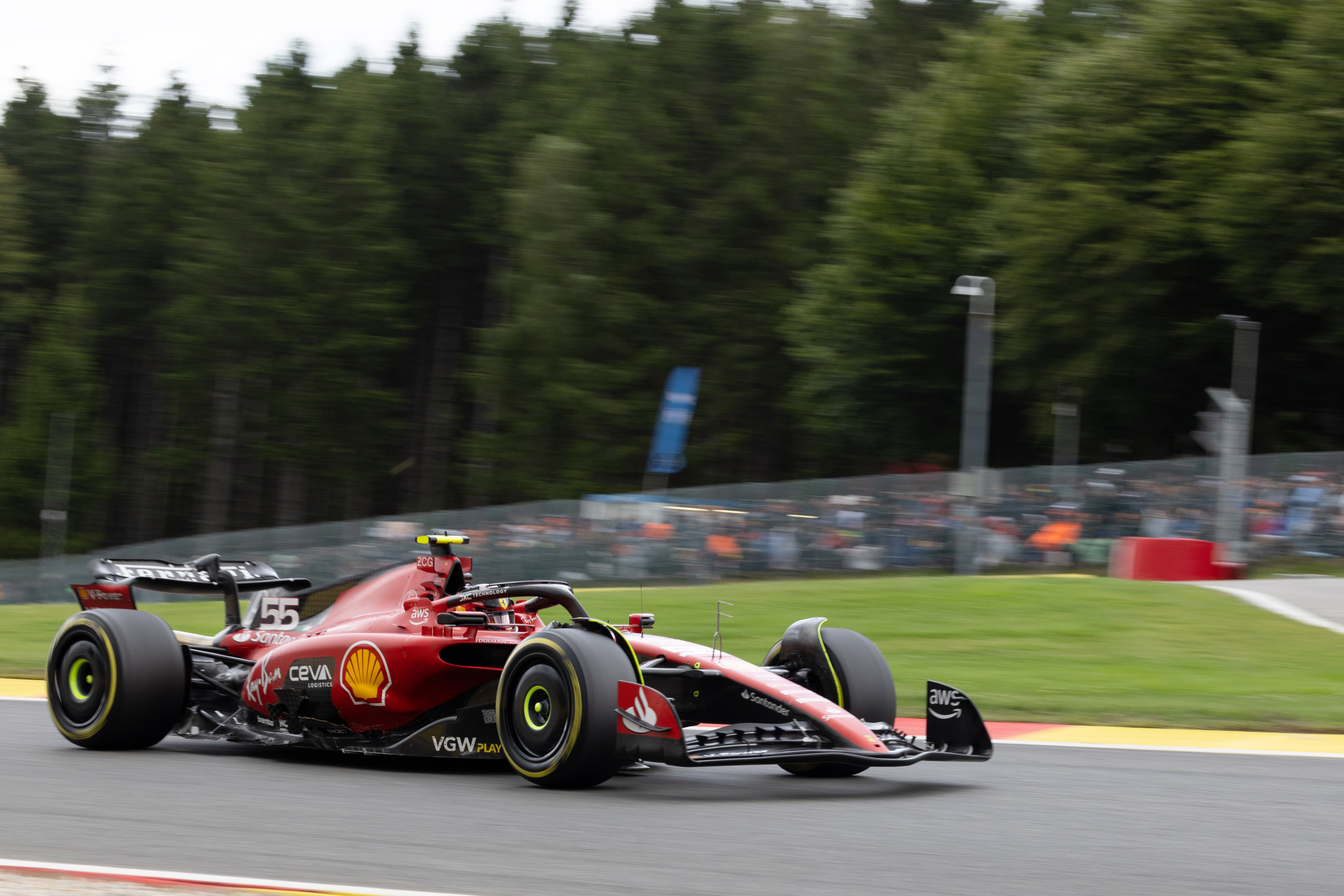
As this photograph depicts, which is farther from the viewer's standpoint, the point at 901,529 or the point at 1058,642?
the point at 901,529

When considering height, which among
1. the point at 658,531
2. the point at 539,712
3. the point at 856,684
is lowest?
the point at 539,712

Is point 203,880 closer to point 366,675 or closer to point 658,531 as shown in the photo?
point 366,675

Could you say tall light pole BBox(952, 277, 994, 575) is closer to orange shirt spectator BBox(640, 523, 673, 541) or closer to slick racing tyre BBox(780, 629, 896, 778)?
orange shirt spectator BBox(640, 523, 673, 541)

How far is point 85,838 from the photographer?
5.97 metres

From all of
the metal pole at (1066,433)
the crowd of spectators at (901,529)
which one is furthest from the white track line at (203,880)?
the metal pole at (1066,433)

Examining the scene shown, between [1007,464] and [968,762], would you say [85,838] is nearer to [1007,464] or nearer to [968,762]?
[968,762]

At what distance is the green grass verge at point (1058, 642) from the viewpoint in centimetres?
1123

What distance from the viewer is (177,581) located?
9.41 meters

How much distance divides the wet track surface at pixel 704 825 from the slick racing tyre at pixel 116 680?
16 centimetres

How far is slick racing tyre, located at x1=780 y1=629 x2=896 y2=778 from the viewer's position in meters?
7.75

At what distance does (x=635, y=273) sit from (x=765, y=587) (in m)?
23.9

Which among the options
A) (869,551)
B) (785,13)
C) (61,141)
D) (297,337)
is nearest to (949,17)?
(785,13)

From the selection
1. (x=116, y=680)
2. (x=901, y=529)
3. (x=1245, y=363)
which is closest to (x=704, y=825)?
(x=116, y=680)

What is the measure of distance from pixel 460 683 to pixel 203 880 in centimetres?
269
